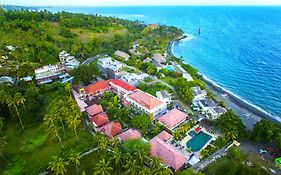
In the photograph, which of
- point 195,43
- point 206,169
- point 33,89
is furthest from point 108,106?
point 195,43

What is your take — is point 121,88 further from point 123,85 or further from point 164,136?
point 164,136

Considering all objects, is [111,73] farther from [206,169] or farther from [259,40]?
[259,40]

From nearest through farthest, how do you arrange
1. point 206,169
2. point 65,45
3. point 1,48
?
point 206,169 < point 1,48 < point 65,45

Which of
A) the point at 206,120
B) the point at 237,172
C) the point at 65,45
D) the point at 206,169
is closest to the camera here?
the point at 237,172

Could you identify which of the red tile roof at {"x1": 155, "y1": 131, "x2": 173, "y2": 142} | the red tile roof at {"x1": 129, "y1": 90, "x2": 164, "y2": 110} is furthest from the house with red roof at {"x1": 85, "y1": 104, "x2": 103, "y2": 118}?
the red tile roof at {"x1": 155, "y1": 131, "x2": 173, "y2": 142}

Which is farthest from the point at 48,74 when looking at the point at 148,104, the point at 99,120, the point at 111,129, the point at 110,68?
the point at 148,104
